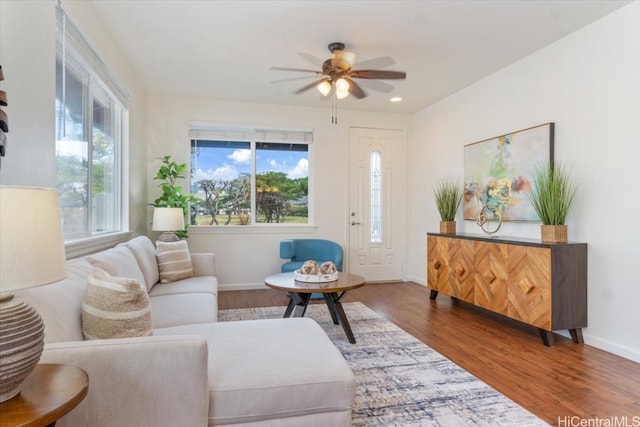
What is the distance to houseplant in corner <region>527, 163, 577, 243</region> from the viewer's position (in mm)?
3057

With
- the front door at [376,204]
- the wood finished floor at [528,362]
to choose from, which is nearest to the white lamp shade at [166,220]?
the wood finished floor at [528,362]

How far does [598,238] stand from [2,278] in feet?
12.0

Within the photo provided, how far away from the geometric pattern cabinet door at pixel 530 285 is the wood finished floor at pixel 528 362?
0.22 metres

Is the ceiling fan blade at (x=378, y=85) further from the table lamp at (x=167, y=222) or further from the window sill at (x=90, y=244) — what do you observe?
the window sill at (x=90, y=244)

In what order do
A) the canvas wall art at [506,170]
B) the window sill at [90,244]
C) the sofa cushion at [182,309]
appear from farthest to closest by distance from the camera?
1. the canvas wall art at [506,170]
2. the window sill at [90,244]
3. the sofa cushion at [182,309]

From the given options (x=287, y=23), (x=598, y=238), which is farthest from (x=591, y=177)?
(x=287, y=23)

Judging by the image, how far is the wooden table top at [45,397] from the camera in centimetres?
85

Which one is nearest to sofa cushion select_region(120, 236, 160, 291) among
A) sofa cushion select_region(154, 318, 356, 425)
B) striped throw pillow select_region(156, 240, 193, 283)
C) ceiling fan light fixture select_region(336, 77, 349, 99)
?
striped throw pillow select_region(156, 240, 193, 283)

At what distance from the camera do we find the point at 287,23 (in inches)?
120

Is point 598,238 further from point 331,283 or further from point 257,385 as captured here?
point 257,385

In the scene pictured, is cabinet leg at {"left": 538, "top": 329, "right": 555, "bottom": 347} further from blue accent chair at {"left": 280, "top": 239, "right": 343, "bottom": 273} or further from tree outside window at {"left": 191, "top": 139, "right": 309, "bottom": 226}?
tree outside window at {"left": 191, "top": 139, "right": 309, "bottom": 226}

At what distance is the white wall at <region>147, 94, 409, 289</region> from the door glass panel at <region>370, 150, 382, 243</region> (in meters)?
0.43

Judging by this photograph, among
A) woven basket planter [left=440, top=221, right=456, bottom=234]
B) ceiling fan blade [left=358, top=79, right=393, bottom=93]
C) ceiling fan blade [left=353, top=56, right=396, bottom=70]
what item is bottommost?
woven basket planter [left=440, top=221, right=456, bottom=234]

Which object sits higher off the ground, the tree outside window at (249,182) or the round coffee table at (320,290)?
the tree outside window at (249,182)
